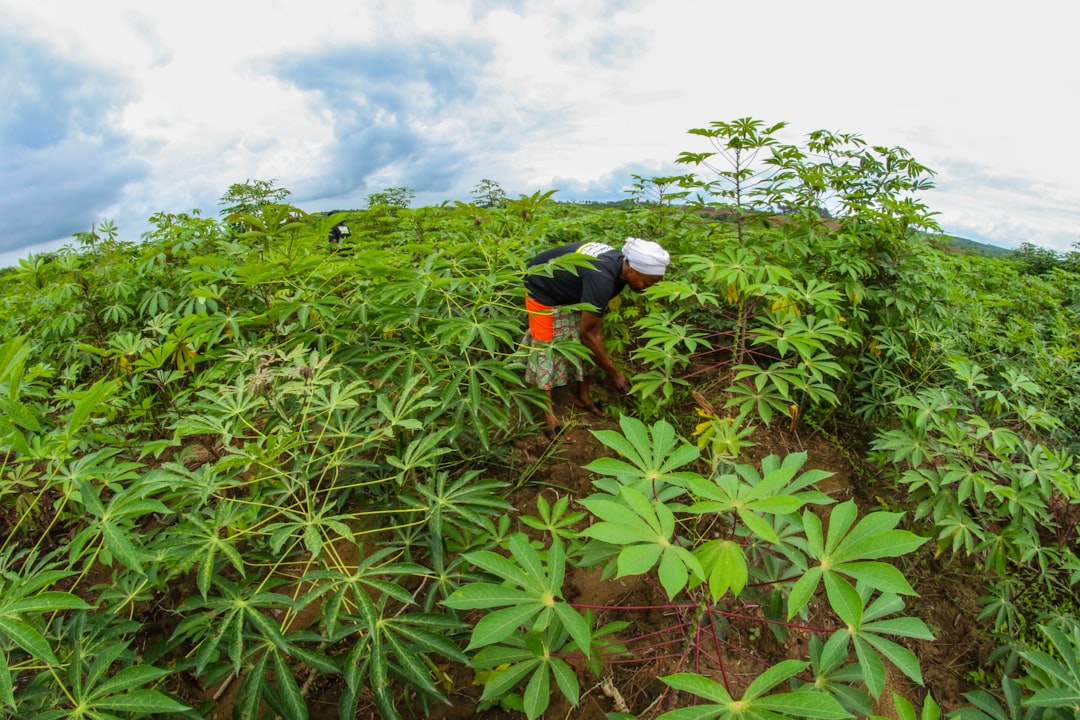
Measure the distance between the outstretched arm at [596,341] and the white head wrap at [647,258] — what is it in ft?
1.35

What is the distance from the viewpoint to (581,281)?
3.11 metres

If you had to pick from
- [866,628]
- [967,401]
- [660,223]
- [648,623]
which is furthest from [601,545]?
[660,223]

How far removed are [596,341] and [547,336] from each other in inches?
12.8

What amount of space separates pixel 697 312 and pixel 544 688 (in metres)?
2.93

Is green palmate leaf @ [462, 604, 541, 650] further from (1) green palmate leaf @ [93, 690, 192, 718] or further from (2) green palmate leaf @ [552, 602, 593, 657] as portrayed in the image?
(1) green palmate leaf @ [93, 690, 192, 718]

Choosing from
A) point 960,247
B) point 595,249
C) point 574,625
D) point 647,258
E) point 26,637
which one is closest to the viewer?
point 26,637

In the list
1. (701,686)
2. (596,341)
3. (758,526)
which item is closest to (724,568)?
(758,526)

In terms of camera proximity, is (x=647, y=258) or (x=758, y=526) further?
(x=647, y=258)

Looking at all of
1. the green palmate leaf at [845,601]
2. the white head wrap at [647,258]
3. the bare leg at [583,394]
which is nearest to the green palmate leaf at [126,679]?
the green palmate leaf at [845,601]

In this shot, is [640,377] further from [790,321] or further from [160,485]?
[160,485]

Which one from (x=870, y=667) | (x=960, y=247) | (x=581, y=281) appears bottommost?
(x=960, y=247)

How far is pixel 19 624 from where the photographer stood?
1.03 meters

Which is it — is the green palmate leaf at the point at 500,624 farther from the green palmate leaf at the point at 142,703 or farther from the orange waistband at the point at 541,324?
the orange waistband at the point at 541,324

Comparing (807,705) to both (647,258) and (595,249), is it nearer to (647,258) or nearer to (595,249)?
(647,258)
